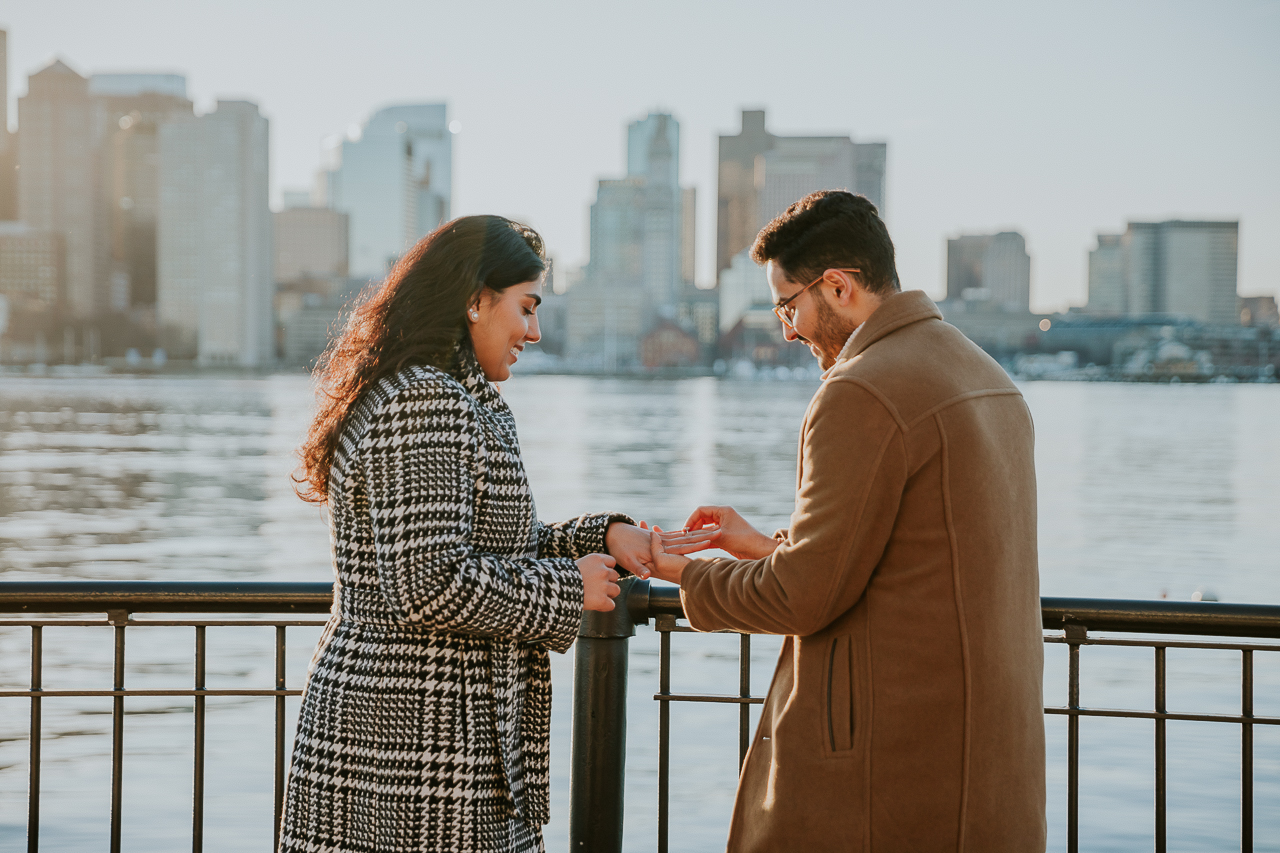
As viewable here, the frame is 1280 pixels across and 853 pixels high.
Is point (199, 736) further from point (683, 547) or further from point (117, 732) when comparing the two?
point (683, 547)

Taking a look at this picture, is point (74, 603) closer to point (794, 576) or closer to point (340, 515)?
point (340, 515)

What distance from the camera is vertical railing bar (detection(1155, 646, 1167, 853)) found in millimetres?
2619

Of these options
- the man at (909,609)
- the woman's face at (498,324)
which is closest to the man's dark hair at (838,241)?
the man at (909,609)

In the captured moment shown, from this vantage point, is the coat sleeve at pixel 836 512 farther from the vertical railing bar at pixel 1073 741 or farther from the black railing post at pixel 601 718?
the vertical railing bar at pixel 1073 741

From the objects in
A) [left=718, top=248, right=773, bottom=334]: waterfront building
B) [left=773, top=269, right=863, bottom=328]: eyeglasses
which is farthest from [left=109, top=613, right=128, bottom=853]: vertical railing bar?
[left=718, top=248, right=773, bottom=334]: waterfront building

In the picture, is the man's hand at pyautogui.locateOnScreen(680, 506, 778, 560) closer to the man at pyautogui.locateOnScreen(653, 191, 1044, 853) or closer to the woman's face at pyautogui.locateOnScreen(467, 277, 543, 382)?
the man at pyautogui.locateOnScreen(653, 191, 1044, 853)

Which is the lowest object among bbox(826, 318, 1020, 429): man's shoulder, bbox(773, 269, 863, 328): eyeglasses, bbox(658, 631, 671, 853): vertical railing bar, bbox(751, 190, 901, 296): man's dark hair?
bbox(658, 631, 671, 853): vertical railing bar

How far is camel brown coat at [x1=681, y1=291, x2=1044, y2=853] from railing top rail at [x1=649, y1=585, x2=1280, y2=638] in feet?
1.80

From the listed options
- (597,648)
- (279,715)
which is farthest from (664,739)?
(279,715)

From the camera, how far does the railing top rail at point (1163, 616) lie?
2461 millimetres

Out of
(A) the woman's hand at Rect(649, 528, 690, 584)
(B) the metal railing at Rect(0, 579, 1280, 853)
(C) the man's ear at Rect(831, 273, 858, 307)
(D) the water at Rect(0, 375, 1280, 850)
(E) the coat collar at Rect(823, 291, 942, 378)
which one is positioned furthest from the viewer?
(D) the water at Rect(0, 375, 1280, 850)

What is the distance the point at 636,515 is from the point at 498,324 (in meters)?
30.5

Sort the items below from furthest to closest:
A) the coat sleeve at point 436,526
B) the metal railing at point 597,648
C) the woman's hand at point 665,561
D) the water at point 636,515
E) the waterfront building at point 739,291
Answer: the waterfront building at point 739,291 < the water at point 636,515 < the metal railing at point 597,648 < the woman's hand at point 665,561 < the coat sleeve at point 436,526

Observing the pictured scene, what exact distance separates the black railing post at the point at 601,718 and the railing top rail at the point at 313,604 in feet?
0.20
